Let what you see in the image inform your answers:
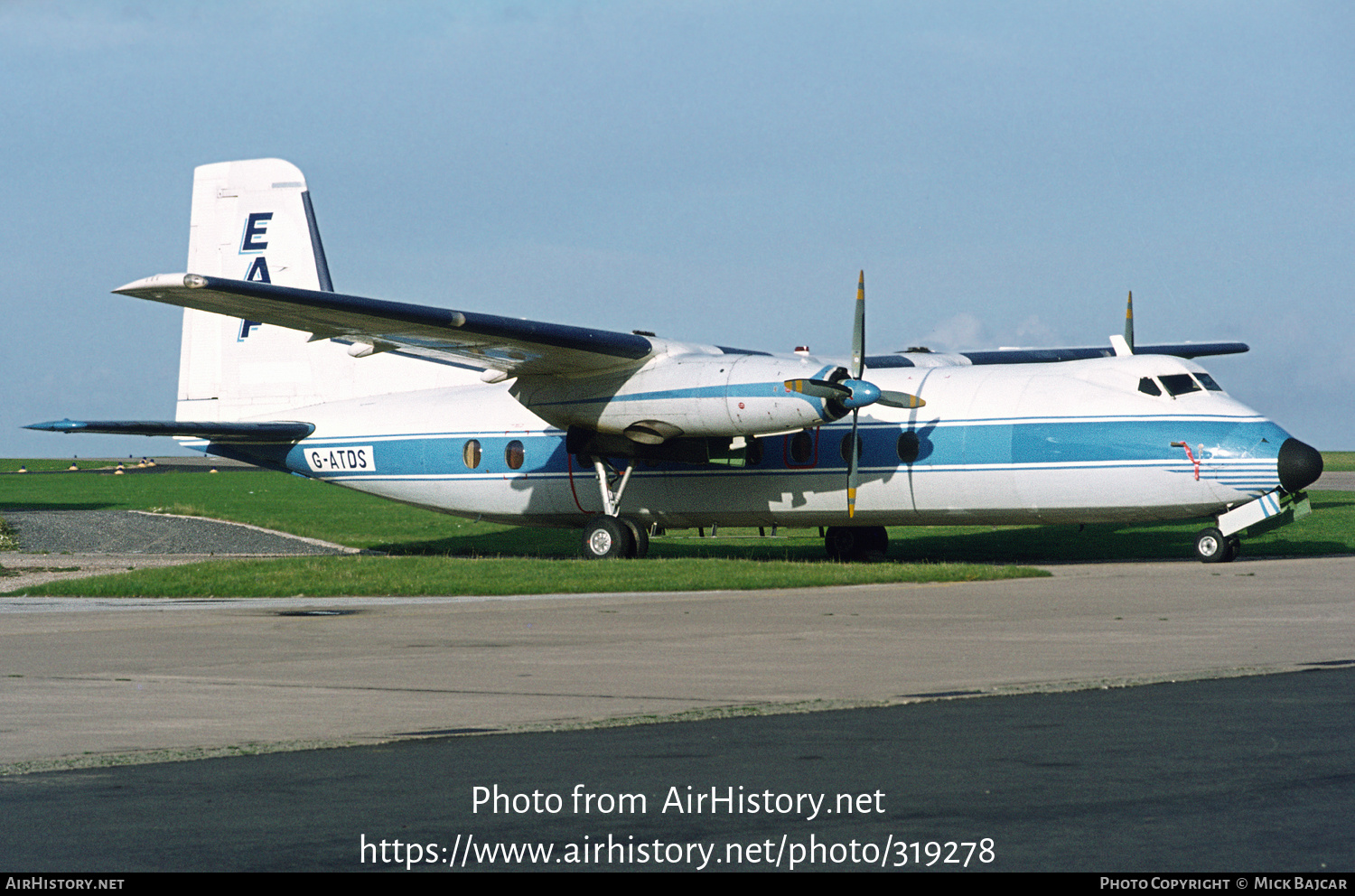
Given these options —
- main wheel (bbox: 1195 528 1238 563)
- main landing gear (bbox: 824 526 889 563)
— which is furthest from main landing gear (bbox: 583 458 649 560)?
main wheel (bbox: 1195 528 1238 563)

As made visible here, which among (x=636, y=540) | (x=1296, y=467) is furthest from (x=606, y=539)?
(x=1296, y=467)

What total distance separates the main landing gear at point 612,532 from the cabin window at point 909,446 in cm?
481

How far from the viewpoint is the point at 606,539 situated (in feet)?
83.6

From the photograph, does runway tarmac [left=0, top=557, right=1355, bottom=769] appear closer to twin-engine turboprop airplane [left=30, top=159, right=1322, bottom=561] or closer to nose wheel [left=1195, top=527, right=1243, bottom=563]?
nose wheel [left=1195, top=527, right=1243, bottom=563]

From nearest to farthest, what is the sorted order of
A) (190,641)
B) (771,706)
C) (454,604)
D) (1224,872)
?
(1224,872) < (771,706) < (190,641) < (454,604)

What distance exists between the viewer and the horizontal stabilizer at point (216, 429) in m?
27.8

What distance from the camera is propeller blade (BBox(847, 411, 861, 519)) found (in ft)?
78.8

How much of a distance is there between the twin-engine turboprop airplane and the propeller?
0.14 feet

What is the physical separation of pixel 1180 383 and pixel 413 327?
12.4 m

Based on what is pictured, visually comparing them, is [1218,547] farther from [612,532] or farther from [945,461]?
[612,532]

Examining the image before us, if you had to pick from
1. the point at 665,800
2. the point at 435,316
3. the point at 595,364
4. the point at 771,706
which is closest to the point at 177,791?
the point at 665,800

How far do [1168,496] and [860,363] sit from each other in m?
5.33

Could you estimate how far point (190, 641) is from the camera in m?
13.8
